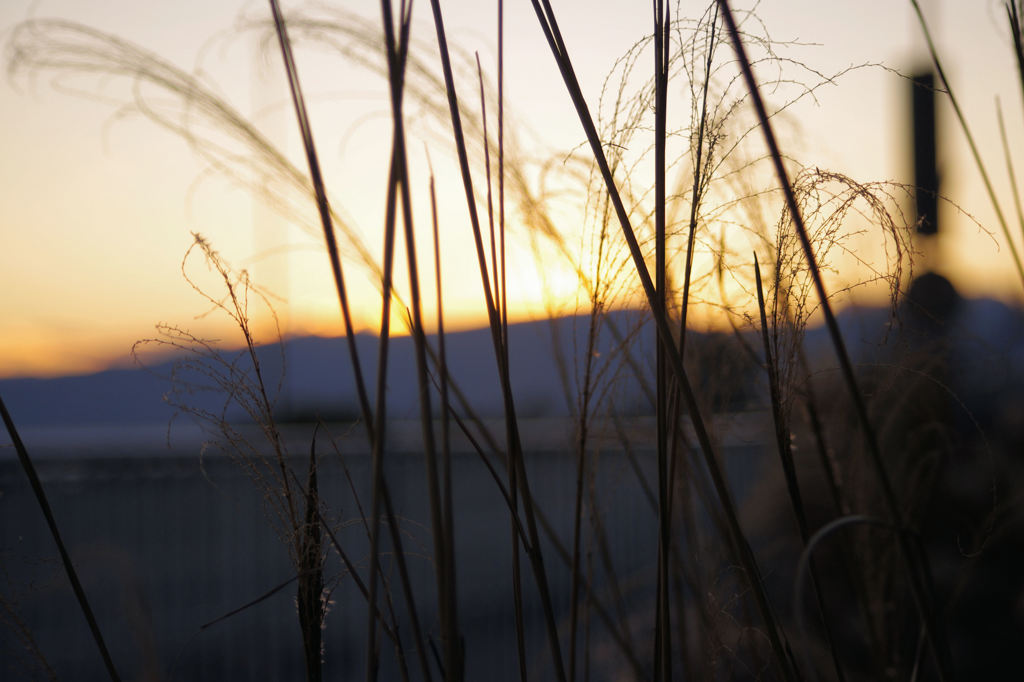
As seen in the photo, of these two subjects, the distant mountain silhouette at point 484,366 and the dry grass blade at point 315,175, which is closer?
the dry grass blade at point 315,175

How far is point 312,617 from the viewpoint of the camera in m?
0.36

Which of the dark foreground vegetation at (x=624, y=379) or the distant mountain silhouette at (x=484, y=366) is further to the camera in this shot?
the distant mountain silhouette at (x=484, y=366)

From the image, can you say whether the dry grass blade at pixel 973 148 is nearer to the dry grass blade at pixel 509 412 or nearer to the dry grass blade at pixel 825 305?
the dry grass blade at pixel 825 305

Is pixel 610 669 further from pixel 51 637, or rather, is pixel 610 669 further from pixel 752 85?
pixel 51 637

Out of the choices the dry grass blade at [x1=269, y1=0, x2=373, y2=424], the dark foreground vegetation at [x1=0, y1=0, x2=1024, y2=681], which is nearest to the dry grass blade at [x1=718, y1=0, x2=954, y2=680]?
the dark foreground vegetation at [x1=0, y1=0, x2=1024, y2=681]

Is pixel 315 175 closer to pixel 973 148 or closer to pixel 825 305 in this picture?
pixel 825 305

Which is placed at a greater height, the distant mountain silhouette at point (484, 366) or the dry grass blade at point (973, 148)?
the dry grass blade at point (973, 148)

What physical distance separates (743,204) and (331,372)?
41 cm

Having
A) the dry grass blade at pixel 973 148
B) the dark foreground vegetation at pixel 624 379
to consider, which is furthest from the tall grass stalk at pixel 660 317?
the dry grass blade at pixel 973 148

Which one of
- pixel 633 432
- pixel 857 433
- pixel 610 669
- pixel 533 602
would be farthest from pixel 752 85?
pixel 533 602

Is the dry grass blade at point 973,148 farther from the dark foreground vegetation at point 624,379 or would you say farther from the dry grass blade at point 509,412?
the dry grass blade at point 509,412

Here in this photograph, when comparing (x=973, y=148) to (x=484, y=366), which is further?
(x=484, y=366)

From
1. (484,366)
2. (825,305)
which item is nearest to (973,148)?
(825,305)

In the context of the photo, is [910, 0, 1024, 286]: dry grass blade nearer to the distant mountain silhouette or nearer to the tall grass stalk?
the distant mountain silhouette
